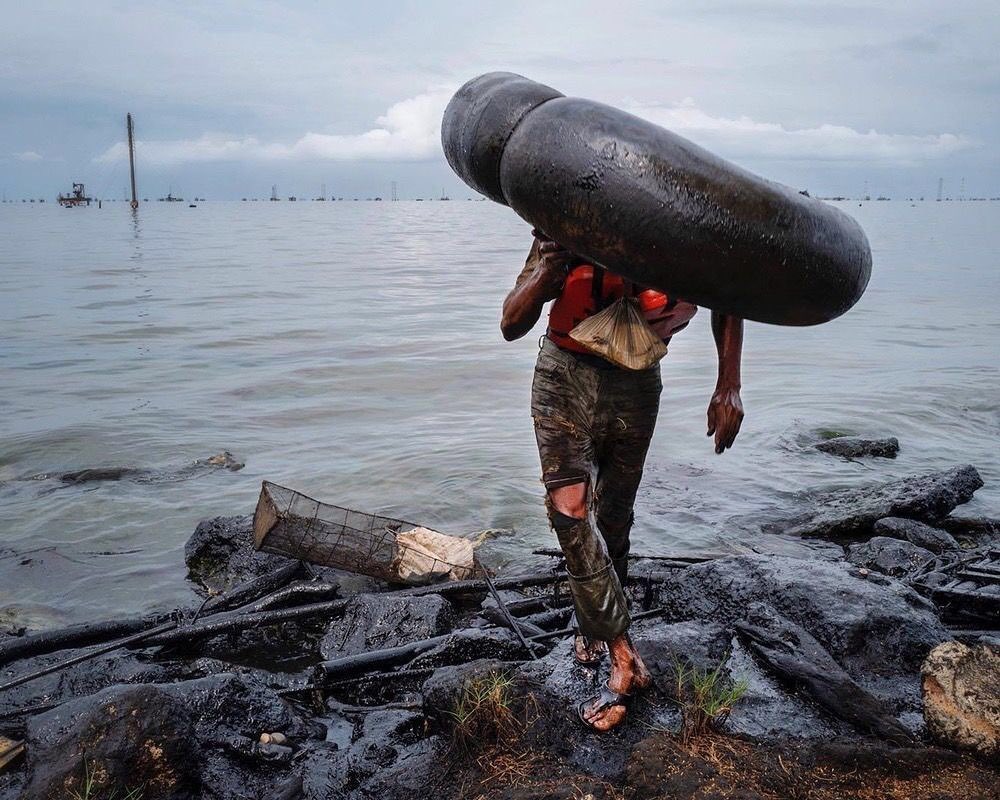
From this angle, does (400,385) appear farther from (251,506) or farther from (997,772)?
(997,772)

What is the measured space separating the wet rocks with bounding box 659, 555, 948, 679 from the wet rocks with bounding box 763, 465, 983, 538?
86.0 inches

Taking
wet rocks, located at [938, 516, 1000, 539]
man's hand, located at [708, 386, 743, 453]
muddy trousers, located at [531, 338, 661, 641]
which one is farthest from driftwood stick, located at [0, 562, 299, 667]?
wet rocks, located at [938, 516, 1000, 539]

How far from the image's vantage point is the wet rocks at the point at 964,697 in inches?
131

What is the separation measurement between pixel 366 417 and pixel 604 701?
29.6 feet

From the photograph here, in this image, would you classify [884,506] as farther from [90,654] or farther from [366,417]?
[366,417]

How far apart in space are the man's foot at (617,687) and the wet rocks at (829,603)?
3.31 feet

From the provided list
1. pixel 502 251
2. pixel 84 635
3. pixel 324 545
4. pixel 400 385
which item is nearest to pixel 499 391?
pixel 400 385

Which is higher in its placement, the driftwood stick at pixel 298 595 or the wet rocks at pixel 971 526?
the driftwood stick at pixel 298 595

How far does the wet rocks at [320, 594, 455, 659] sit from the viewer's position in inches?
195

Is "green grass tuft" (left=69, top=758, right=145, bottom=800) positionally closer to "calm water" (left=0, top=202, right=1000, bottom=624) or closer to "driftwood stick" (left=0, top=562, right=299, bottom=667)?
"driftwood stick" (left=0, top=562, right=299, bottom=667)

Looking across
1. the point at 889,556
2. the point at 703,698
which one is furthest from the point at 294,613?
the point at 889,556

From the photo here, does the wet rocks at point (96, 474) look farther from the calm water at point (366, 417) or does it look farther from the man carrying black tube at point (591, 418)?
the man carrying black tube at point (591, 418)

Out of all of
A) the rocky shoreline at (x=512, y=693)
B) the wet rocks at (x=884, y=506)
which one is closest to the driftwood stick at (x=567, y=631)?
the rocky shoreline at (x=512, y=693)

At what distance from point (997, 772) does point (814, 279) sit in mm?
1898
